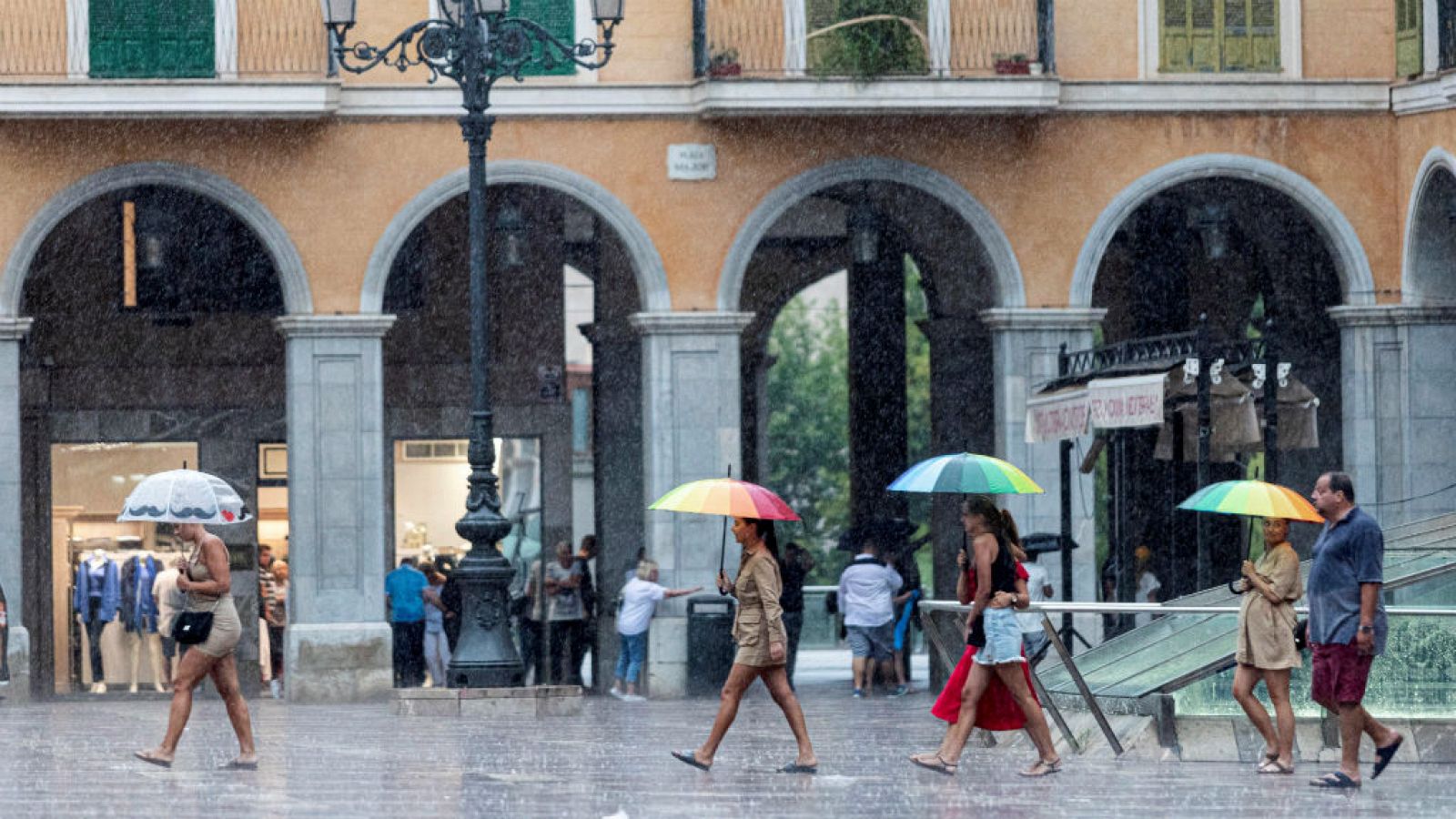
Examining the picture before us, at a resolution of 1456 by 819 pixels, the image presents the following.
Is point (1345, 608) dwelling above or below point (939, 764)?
above

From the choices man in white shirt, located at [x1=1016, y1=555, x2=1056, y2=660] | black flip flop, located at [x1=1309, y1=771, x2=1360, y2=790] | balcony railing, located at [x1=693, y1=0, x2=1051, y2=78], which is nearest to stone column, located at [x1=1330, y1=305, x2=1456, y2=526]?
man in white shirt, located at [x1=1016, y1=555, x2=1056, y2=660]

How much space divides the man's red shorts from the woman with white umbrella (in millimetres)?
5678

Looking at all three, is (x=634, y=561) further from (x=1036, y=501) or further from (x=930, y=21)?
(x=930, y=21)

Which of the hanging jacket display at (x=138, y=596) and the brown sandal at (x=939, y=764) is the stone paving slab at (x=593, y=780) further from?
the hanging jacket display at (x=138, y=596)

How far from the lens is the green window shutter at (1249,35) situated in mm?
24938

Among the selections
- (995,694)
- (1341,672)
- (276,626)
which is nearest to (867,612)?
(276,626)

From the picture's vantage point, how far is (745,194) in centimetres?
2456

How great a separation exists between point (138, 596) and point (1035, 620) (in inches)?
393

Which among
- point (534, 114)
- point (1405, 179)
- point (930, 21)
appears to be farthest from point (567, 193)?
point (1405, 179)

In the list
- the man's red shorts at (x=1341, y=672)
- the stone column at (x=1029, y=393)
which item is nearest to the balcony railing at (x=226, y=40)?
the stone column at (x=1029, y=393)

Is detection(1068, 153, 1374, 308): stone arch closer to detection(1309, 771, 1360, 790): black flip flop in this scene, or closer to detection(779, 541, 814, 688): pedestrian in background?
detection(779, 541, 814, 688): pedestrian in background

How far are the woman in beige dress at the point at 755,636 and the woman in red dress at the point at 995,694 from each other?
2.61 ft

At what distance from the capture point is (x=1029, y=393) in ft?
81.3

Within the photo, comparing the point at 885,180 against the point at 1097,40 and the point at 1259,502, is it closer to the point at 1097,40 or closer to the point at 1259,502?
the point at 1097,40
